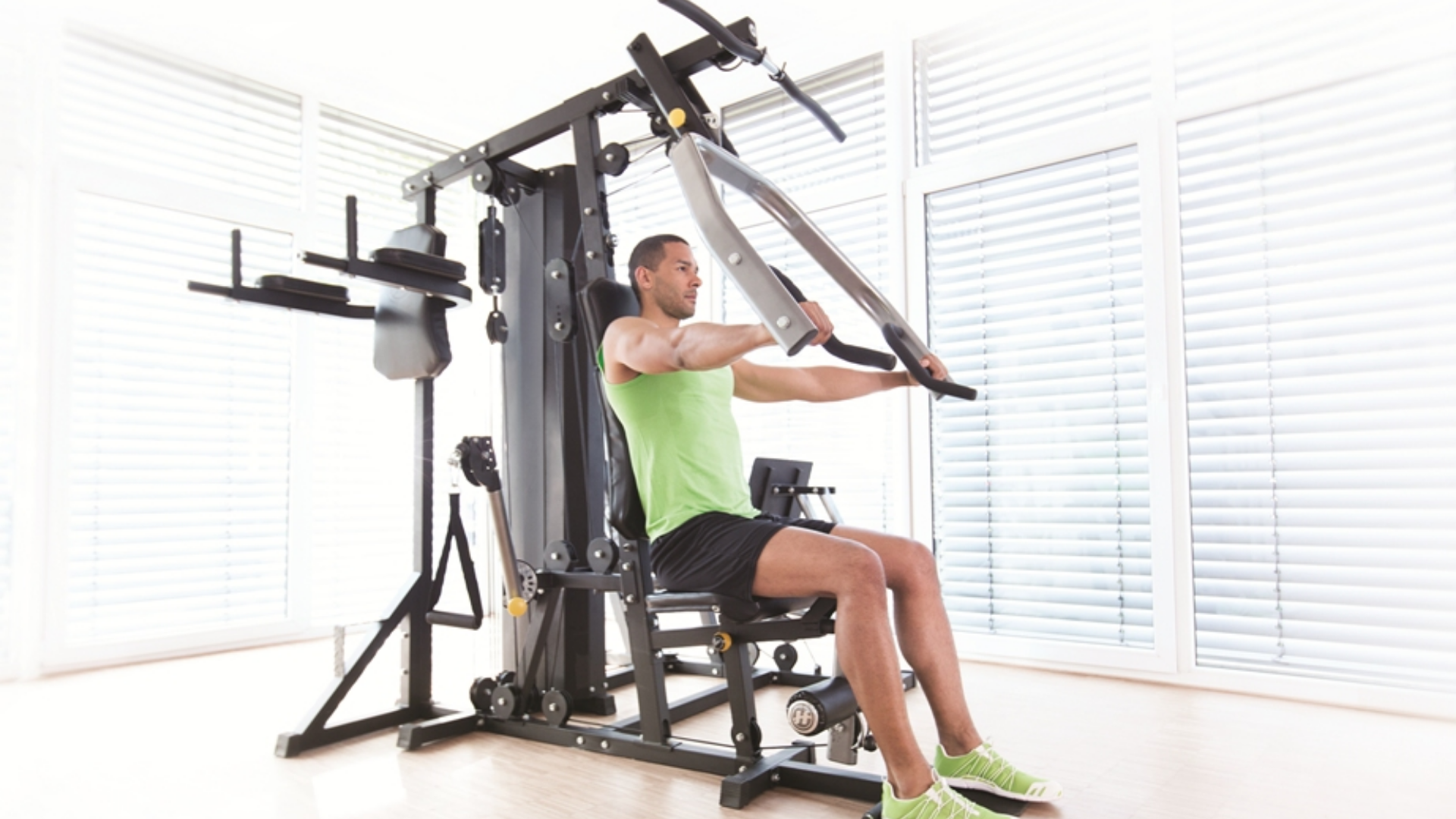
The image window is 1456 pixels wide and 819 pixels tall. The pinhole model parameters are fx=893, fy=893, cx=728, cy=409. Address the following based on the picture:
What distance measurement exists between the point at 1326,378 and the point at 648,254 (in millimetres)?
2285

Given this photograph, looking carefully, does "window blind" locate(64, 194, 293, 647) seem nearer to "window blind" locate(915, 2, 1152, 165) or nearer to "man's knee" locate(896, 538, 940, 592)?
"window blind" locate(915, 2, 1152, 165)

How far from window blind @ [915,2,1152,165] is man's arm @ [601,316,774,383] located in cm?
223

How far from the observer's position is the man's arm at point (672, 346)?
5.96ft

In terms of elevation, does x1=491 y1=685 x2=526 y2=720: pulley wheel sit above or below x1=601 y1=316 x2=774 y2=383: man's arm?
below

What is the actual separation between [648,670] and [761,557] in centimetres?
59

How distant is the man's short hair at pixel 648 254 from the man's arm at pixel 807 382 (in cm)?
35

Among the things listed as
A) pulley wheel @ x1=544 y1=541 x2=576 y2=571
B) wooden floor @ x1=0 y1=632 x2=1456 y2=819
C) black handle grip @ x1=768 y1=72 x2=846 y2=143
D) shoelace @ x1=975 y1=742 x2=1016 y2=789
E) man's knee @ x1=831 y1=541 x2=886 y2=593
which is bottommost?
wooden floor @ x1=0 y1=632 x2=1456 y2=819

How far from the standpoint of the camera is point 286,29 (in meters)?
3.99

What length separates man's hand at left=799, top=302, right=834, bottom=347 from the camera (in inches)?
65.3

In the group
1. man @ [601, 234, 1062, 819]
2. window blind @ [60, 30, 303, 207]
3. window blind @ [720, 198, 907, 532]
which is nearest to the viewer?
man @ [601, 234, 1062, 819]

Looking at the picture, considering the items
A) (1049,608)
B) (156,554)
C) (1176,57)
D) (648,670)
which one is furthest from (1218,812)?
(156,554)

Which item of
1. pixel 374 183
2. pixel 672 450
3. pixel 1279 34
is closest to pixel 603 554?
pixel 672 450

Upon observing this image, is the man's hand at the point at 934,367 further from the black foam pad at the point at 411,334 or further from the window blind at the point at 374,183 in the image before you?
the window blind at the point at 374,183

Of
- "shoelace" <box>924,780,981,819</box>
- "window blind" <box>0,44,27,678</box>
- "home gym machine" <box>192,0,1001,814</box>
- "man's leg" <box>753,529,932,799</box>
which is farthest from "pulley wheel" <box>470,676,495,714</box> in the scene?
"window blind" <box>0,44,27,678</box>
